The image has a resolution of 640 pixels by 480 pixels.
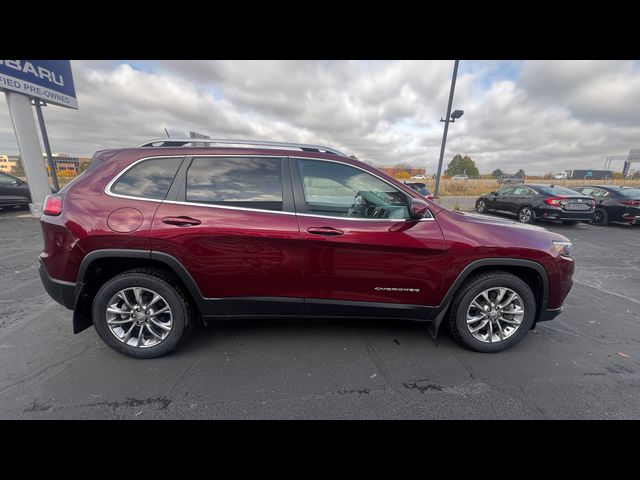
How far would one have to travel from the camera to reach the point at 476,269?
8.40 feet

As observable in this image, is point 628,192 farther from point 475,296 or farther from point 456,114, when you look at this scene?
point 475,296

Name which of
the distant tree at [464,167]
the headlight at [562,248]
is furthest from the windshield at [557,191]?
the distant tree at [464,167]

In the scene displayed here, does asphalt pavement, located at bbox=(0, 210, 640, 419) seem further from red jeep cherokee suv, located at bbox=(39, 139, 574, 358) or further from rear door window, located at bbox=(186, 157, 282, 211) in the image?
rear door window, located at bbox=(186, 157, 282, 211)

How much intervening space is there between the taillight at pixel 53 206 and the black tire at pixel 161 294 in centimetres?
73

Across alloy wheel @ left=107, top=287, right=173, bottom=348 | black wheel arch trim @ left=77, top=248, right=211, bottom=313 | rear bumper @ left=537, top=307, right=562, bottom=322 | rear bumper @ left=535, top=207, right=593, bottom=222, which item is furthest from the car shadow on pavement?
rear bumper @ left=535, top=207, right=593, bottom=222

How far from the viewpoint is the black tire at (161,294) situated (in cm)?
235

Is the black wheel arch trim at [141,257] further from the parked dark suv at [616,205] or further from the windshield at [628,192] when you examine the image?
the windshield at [628,192]

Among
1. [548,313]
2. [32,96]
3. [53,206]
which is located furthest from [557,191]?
[32,96]

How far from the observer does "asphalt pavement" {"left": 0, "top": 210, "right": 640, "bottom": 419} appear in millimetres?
1953

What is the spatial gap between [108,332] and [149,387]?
0.72 metres

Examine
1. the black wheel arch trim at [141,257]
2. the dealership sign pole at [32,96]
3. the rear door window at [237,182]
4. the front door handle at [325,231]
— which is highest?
the dealership sign pole at [32,96]

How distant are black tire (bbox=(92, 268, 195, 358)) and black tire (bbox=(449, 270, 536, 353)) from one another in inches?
99.2

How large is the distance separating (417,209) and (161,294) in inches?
92.8
